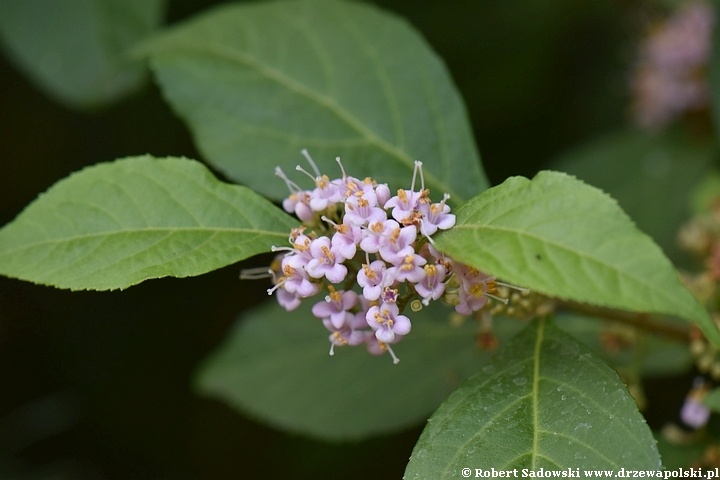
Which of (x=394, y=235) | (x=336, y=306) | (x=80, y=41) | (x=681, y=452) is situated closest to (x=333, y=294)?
(x=336, y=306)

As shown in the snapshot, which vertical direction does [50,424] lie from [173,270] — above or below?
below

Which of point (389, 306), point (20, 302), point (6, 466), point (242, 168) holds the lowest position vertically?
point (6, 466)

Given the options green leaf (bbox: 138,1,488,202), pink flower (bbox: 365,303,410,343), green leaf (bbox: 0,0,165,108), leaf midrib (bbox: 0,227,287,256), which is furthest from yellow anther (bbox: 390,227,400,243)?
green leaf (bbox: 0,0,165,108)

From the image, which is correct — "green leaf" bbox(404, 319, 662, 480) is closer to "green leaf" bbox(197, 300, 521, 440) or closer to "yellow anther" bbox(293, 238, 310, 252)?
"yellow anther" bbox(293, 238, 310, 252)

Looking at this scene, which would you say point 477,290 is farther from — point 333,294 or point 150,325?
point 150,325

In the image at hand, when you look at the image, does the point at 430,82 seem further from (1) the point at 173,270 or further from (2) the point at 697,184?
(2) the point at 697,184

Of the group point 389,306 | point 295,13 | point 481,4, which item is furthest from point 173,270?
point 481,4

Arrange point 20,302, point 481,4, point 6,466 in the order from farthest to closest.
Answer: point 481,4 → point 20,302 → point 6,466
